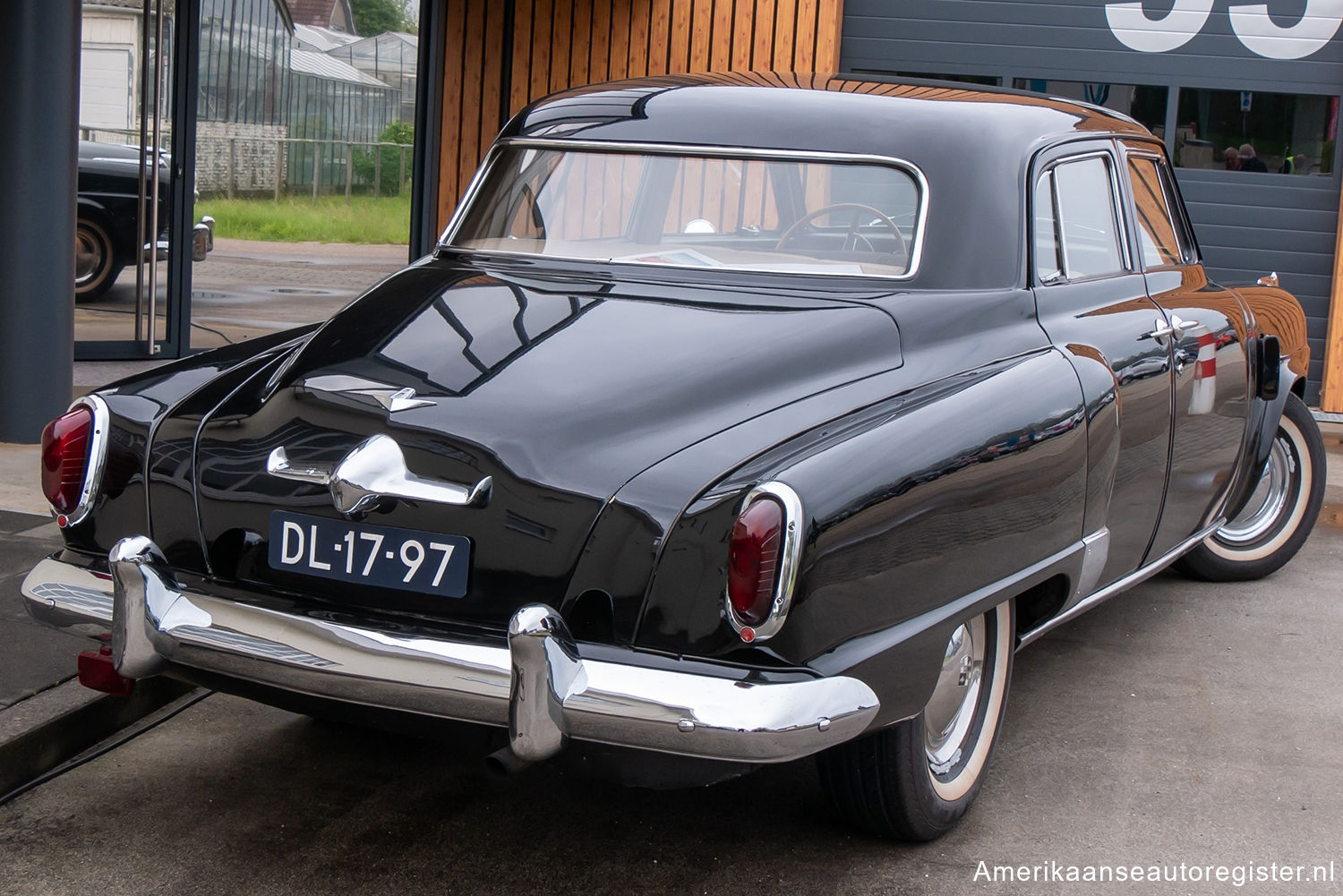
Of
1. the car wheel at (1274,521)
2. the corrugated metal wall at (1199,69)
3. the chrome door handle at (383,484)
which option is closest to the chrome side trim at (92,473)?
the chrome door handle at (383,484)

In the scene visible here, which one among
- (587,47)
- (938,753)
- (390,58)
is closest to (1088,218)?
(938,753)

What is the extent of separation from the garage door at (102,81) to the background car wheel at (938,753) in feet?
24.3

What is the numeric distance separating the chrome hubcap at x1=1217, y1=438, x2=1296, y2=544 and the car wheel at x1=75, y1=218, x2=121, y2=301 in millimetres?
6980

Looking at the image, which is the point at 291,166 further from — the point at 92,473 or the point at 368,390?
the point at 368,390

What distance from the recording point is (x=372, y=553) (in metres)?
2.70

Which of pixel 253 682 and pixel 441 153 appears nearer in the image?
pixel 253 682

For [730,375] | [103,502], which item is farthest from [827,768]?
[103,502]

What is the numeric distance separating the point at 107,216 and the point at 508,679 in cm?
758

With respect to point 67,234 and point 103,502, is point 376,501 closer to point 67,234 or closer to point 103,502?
point 103,502

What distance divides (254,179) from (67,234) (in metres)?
4.05

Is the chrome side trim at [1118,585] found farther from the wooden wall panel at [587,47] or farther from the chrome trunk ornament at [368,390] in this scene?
the wooden wall panel at [587,47]

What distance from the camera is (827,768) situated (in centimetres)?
304

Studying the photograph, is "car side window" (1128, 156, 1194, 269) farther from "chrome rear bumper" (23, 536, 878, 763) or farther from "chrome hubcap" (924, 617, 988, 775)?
"chrome rear bumper" (23, 536, 878, 763)

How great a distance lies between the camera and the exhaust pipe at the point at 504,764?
2.56 m
